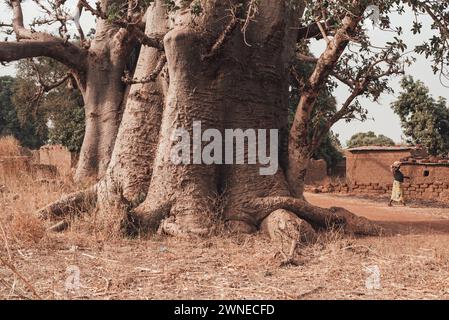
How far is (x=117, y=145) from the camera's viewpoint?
6988 millimetres

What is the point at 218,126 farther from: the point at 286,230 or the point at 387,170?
the point at 387,170

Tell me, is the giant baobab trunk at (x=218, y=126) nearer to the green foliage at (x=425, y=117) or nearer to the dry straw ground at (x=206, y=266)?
the dry straw ground at (x=206, y=266)

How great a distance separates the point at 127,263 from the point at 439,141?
50.2 ft

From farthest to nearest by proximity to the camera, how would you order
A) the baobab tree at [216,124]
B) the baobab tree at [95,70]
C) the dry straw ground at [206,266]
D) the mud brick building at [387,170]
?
the mud brick building at [387,170], the baobab tree at [95,70], the baobab tree at [216,124], the dry straw ground at [206,266]

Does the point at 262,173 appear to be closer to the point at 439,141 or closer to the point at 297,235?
the point at 297,235

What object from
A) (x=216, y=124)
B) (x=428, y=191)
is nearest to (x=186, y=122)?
(x=216, y=124)

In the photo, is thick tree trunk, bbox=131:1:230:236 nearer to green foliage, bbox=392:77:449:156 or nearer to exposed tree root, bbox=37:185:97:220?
exposed tree root, bbox=37:185:97:220

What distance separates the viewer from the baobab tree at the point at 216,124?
18.5 feet

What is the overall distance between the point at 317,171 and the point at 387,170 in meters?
2.90

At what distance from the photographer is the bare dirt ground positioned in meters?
3.56

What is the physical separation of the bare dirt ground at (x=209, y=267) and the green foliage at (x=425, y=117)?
12.4m

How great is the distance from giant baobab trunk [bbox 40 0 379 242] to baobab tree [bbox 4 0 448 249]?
0.5 inches

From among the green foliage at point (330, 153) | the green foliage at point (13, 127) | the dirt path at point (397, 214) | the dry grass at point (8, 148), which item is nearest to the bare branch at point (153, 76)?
the dirt path at point (397, 214)
